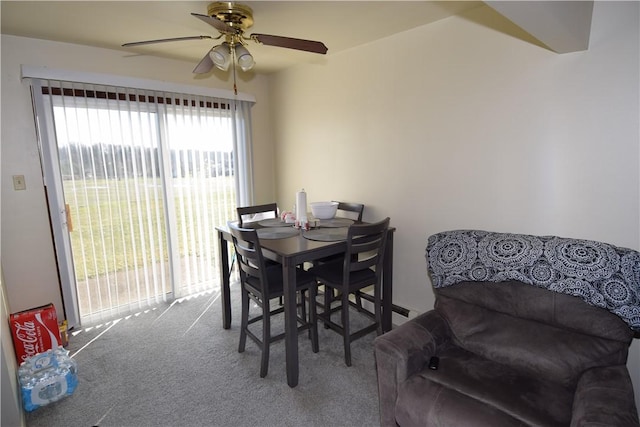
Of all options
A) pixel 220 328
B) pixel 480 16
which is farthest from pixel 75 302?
pixel 480 16

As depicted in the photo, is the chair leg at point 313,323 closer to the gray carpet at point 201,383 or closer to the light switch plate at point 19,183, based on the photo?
the gray carpet at point 201,383

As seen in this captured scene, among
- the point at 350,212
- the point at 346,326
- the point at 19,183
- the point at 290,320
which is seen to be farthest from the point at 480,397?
the point at 19,183

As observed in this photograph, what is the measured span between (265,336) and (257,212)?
133 centimetres

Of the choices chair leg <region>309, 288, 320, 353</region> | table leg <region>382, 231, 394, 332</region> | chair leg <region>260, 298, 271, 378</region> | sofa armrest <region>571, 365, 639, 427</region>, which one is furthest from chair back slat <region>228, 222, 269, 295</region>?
sofa armrest <region>571, 365, 639, 427</region>

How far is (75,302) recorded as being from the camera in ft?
9.65

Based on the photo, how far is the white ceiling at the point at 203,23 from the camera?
2.03 m

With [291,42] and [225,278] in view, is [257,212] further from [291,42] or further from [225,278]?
[291,42]

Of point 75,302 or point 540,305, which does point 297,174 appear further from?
point 540,305

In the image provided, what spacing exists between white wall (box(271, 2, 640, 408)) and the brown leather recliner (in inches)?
16.7

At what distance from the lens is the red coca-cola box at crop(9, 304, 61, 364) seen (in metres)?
2.37

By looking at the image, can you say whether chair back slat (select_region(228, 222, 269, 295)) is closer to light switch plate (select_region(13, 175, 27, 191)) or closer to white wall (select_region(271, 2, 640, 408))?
white wall (select_region(271, 2, 640, 408))

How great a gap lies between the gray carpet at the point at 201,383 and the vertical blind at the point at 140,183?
0.55m

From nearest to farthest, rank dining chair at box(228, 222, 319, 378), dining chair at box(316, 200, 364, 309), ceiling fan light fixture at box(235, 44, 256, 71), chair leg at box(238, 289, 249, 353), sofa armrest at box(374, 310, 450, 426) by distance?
1. sofa armrest at box(374, 310, 450, 426)
2. ceiling fan light fixture at box(235, 44, 256, 71)
3. dining chair at box(228, 222, 319, 378)
4. chair leg at box(238, 289, 249, 353)
5. dining chair at box(316, 200, 364, 309)

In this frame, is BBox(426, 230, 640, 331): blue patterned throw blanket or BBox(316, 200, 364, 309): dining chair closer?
BBox(426, 230, 640, 331): blue patterned throw blanket
